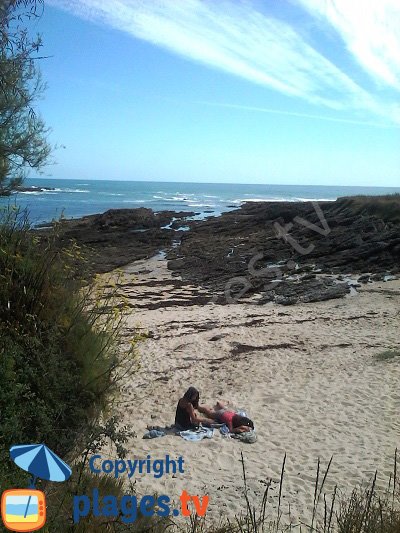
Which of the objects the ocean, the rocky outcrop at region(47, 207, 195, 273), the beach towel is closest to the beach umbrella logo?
the ocean

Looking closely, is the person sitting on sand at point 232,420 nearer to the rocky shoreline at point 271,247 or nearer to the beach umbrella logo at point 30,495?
the beach umbrella logo at point 30,495

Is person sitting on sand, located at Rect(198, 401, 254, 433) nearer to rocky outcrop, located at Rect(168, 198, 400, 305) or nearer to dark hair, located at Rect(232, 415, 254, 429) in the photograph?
dark hair, located at Rect(232, 415, 254, 429)

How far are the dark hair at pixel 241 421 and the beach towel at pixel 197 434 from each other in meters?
0.32

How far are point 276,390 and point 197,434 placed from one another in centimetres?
213

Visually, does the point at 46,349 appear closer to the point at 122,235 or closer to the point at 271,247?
the point at 271,247

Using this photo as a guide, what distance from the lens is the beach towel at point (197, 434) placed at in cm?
552

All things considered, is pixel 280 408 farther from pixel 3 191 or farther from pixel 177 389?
pixel 3 191

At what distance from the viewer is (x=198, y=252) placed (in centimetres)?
2322

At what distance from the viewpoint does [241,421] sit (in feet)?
19.0

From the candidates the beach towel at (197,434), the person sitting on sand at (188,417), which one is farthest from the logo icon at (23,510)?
the person sitting on sand at (188,417)

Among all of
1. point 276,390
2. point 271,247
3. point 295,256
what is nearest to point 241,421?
point 276,390

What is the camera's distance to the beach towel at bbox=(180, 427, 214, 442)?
552 cm

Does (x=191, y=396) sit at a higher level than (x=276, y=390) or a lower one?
higher

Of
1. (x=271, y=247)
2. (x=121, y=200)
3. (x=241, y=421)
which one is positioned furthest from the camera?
(x=121, y=200)
